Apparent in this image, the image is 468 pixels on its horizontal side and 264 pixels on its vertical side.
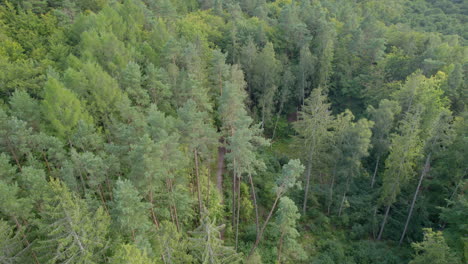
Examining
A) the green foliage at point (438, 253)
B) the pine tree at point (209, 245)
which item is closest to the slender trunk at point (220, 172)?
the pine tree at point (209, 245)

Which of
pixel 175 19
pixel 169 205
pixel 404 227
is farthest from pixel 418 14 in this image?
pixel 169 205

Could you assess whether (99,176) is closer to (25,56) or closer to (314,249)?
(25,56)

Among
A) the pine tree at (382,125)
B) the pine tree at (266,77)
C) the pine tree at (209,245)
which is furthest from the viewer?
the pine tree at (266,77)

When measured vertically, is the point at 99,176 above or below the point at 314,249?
above

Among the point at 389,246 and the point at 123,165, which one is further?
the point at 389,246

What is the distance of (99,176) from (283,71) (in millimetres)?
33824

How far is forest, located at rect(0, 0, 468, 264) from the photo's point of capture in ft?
57.8

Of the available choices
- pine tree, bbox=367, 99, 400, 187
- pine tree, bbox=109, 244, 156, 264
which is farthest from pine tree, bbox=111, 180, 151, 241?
pine tree, bbox=367, 99, 400, 187

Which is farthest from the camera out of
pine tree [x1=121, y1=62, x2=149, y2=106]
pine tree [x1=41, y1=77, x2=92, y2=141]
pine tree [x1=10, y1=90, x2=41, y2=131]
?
pine tree [x1=121, y1=62, x2=149, y2=106]

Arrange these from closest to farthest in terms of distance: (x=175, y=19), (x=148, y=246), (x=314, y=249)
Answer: (x=148, y=246) < (x=314, y=249) < (x=175, y=19)

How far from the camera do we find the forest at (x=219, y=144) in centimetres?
1762

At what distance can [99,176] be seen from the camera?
1964 centimetres

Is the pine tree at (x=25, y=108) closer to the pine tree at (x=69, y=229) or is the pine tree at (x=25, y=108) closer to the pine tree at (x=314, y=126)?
the pine tree at (x=69, y=229)

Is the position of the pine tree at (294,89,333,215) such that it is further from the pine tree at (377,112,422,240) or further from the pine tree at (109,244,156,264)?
the pine tree at (109,244,156,264)
